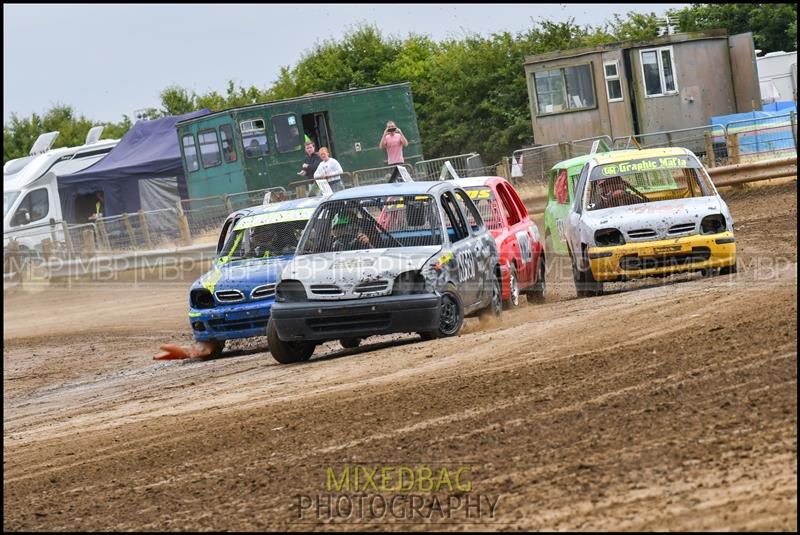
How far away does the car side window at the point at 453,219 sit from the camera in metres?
12.4

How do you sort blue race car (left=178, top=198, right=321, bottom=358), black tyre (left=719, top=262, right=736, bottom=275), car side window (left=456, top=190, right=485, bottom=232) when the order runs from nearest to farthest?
car side window (left=456, top=190, right=485, bottom=232) → black tyre (left=719, top=262, right=736, bottom=275) → blue race car (left=178, top=198, right=321, bottom=358)

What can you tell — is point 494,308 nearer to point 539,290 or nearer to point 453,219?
point 453,219

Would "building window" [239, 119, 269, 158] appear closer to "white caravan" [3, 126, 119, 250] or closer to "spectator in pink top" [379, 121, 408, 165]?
"white caravan" [3, 126, 119, 250]

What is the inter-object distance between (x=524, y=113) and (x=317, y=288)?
99.1 feet

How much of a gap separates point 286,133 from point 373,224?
704 inches

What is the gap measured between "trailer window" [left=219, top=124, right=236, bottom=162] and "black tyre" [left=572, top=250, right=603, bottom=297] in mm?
16677

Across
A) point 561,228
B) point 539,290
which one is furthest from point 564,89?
point 539,290

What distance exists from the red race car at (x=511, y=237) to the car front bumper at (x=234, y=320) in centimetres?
259

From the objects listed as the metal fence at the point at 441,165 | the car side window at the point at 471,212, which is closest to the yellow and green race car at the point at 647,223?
the car side window at the point at 471,212

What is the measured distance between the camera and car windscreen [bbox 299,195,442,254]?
476 inches

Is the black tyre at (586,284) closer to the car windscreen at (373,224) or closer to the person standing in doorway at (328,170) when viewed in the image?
the car windscreen at (373,224)

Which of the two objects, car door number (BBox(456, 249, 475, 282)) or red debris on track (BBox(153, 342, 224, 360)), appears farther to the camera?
red debris on track (BBox(153, 342, 224, 360))

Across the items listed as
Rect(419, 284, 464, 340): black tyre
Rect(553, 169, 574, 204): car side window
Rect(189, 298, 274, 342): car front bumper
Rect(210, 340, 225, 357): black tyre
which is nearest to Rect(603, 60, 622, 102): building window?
Rect(553, 169, 574, 204): car side window

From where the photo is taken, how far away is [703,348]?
28.4 ft
